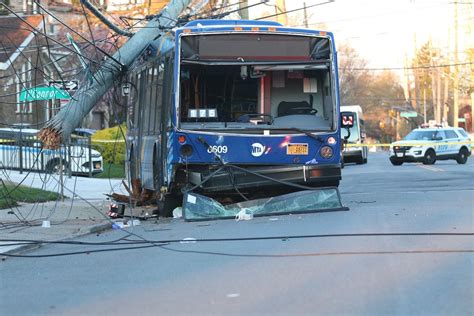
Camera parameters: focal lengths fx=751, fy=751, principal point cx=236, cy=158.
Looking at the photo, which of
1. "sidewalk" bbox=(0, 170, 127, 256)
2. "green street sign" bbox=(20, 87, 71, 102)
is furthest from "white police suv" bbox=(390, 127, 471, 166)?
"green street sign" bbox=(20, 87, 71, 102)

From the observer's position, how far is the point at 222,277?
25.5ft

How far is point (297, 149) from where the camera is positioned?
13.0 m

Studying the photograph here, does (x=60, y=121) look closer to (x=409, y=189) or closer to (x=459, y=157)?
(x=409, y=189)

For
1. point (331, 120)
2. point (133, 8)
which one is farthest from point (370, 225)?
point (133, 8)

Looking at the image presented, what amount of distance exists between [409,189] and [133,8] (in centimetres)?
2042

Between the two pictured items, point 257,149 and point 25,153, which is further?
point 25,153

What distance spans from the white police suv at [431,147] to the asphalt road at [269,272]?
74.6 feet

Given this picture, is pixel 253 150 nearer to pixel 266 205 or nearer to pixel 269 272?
pixel 266 205

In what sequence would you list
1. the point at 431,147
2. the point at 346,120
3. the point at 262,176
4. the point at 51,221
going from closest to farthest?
the point at 262,176 → the point at 51,221 → the point at 346,120 → the point at 431,147

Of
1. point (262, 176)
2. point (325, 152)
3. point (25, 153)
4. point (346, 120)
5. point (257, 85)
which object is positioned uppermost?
point (257, 85)

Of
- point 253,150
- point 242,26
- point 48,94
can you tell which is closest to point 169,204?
point 253,150

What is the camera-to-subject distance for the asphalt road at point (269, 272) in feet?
21.6

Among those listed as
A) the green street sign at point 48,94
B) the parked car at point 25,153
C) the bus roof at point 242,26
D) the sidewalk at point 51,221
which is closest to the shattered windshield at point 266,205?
the sidewalk at point 51,221

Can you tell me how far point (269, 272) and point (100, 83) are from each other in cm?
871
